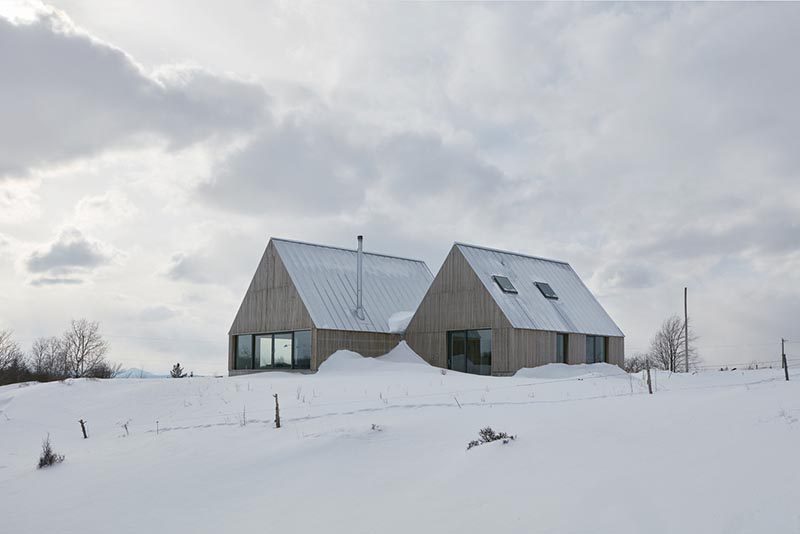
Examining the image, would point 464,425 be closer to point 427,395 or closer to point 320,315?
point 427,395

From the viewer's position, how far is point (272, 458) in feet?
38.5

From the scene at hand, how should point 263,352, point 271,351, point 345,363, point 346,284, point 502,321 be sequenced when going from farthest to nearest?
1. point 346,284
2. point 263,352
3. point 271,351
4. point 345,363
5. point 502,321

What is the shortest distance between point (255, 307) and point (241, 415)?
46.0 ft

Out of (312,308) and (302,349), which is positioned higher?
(312,308)

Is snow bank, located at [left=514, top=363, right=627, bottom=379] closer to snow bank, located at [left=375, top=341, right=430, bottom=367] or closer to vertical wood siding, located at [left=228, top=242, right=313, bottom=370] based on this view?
snow bank, located at [left=375, top=341, right=430, bottom=367]

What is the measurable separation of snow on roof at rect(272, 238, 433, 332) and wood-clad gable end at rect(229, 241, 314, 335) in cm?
40

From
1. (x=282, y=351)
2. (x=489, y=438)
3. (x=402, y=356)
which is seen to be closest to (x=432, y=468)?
(x=489, y=438)

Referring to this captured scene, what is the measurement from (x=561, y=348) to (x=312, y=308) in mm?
9403

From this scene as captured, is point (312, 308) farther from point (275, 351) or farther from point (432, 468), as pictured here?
point (432, 468)

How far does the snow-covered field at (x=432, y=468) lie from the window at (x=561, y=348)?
8835mm

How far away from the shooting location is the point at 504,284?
26.9m

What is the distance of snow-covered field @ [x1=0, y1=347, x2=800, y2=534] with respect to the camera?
7.79 m

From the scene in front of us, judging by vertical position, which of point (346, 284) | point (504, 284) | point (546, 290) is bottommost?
point (546, 290)

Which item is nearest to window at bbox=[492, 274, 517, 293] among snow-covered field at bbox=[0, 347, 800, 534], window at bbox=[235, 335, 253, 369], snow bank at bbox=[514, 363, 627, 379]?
snow bank at bbox=[514, 363, 627, 379]
